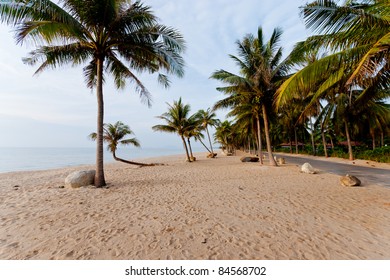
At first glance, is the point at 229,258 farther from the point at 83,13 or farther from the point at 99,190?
the point at 83,13

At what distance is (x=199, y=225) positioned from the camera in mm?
3373

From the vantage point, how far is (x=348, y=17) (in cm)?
367

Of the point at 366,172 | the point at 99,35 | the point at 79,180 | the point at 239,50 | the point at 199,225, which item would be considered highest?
the point at 239,50

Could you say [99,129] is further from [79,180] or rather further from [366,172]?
[366,172]

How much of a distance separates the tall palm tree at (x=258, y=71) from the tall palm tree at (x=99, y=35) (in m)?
4.91

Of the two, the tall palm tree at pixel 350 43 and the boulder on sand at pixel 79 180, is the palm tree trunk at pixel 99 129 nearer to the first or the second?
the boulder on sand at pixel 79 180

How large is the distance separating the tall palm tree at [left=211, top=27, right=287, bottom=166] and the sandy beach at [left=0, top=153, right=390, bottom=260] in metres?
7.17

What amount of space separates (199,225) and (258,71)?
9652 mm

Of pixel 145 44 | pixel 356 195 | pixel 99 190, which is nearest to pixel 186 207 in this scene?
pixel 99 190

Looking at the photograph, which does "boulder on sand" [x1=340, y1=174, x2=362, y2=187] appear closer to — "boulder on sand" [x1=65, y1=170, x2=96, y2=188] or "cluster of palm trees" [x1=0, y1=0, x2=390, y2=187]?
"cluster of palm trees" [x1=0, y1=0, x2=390, y2=187]

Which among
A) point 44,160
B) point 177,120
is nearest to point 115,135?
point 177,120

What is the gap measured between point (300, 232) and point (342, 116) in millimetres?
18175

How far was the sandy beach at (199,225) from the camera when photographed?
252cm

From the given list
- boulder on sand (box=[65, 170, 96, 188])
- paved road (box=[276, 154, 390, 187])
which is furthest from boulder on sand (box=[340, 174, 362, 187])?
boulder on sand (box=[65, 170, 96, 188])
